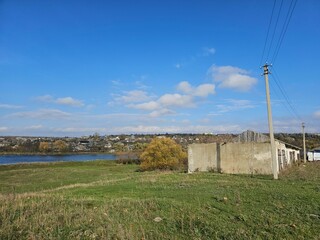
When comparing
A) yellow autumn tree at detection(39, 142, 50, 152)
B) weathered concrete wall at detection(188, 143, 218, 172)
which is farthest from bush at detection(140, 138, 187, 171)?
yellow autumn tree at detection(39, 142, 50, 152)

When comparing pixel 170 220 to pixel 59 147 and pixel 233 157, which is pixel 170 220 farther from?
pixel 59 147

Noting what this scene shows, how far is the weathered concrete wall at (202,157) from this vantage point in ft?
95.2

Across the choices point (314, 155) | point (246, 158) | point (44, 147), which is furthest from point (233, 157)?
point (44, 147)

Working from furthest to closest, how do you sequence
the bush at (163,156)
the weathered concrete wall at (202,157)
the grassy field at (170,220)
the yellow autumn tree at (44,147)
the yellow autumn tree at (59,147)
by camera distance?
Result: the yellow autumn tree at (59,147) < the yellow autumn tree at (44,147) < the bush at (163,156) < the weathered concrete wall at (202,157) < the grassy field at (170,220)

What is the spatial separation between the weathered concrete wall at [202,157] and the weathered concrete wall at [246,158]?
33.4 inches

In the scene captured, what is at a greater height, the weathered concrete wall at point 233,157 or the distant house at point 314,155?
the weathered concrete wall at point 233,157

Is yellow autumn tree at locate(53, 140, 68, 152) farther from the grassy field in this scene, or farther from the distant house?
the grassy field

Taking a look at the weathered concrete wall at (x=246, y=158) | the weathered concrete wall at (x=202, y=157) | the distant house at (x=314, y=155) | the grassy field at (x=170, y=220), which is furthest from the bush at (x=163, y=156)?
the grassy field at (x=170, y=220)

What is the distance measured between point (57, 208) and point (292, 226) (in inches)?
253

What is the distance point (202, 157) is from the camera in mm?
29812

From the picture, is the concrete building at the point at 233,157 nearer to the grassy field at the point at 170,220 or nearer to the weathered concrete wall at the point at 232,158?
the weathered concrete wall at the point at 232,158

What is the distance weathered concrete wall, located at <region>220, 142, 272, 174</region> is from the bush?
898 inches

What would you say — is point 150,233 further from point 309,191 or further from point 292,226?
point 309,191

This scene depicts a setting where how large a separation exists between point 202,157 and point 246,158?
167 inches
